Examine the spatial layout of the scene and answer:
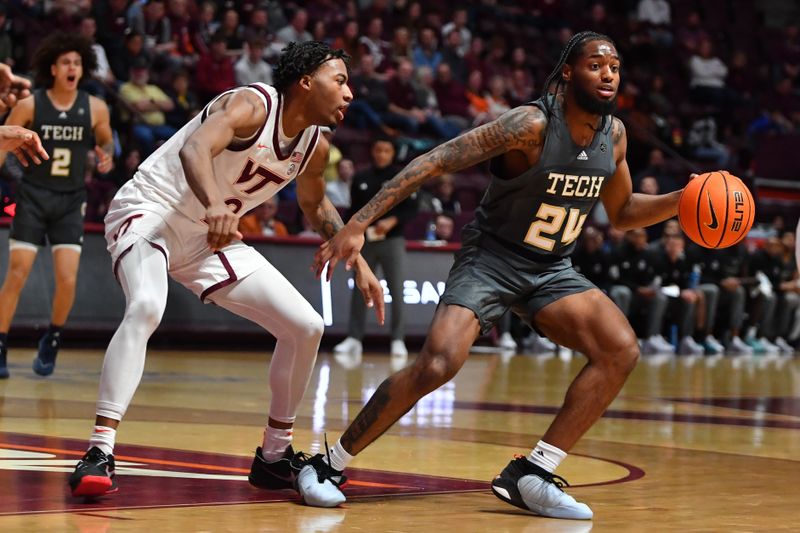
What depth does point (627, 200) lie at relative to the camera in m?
5.88

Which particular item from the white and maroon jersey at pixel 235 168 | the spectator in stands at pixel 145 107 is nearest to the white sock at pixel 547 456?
the white and maroon jersey at pixel 235 168

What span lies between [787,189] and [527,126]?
17.5m

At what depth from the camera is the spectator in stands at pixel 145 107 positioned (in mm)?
15723

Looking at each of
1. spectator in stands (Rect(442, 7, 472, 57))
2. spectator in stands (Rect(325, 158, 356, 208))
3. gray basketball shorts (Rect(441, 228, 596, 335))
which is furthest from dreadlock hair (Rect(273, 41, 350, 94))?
spectator in stands (Rect(442, 7, 472, 57))

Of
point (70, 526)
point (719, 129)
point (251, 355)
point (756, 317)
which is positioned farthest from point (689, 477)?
point (719, 129)

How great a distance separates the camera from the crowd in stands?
16.4 m

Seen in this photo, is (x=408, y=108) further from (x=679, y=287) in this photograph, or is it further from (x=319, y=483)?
(x=319, y=483)

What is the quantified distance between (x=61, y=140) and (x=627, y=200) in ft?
17.7

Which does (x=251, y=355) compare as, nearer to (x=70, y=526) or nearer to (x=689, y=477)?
(x=689, y=477)

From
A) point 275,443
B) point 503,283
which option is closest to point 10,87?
point 275,443

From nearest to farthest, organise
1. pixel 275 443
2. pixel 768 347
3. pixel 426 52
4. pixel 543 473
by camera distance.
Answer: pixel 543 473
pixel 275 443
pixel 768 347
pixel 426 52

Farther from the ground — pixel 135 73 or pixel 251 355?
pixel 135 73

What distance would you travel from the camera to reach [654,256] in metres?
17.3

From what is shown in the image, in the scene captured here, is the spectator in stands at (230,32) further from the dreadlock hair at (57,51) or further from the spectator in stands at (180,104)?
the dreadlock hair at (57,51)
